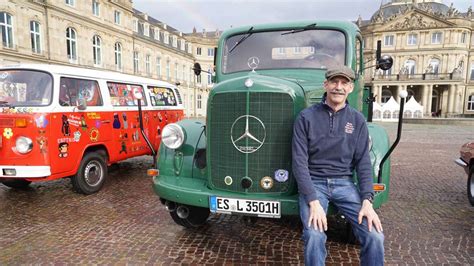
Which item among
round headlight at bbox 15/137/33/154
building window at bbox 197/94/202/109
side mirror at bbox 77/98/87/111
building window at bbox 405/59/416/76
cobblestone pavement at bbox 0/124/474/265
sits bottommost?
cobblestone pavement at bbox 0/124/474/265

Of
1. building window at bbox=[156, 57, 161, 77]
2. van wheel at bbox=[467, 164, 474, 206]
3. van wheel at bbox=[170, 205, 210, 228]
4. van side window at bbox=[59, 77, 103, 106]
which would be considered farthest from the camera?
building window at bbox=[156, 57, 161, 77]

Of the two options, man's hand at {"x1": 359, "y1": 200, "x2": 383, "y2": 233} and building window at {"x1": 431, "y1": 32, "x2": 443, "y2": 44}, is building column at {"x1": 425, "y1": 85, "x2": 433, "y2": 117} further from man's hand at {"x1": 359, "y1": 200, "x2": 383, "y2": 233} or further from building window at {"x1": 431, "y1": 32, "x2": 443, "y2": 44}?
man's hand at {"x1": 359, "y1": 200, "x2": 383, "y2": 233}

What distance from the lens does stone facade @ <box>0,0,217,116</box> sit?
25.1m

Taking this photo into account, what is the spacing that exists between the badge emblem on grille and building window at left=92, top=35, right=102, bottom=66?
35.1 meters

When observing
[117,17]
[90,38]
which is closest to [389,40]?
[117,17]

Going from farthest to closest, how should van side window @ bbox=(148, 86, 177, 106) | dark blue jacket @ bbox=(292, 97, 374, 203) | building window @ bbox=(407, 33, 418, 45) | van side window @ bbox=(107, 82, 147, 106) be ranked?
1. building window @ bbox=(407, 33, 418, 45)
2. van side window @ bbox=(148, 86, 177, 106)
3. van side window @ bbox=(107, 82, 147, 106)
4. dark blue jacket @ bbox=(292, 97, 374, 203)

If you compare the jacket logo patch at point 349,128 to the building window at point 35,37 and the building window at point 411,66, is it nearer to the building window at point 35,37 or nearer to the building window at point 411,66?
the building window at point 35,37

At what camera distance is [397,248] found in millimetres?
3664

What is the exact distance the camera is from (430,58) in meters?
55.4

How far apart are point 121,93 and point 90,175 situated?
193 centimetres

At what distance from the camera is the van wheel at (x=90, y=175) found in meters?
5.68

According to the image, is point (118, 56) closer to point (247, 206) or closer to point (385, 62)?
point (385, 62)

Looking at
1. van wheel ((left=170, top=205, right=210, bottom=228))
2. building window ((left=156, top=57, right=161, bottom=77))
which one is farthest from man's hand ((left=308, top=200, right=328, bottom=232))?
building window ((left=156, top=57, right=161, bottom=77))

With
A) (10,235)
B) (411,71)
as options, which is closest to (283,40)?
(10,235)
